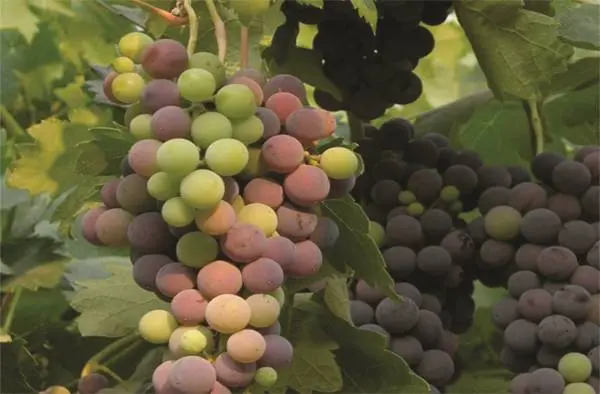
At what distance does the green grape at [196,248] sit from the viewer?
581 mm

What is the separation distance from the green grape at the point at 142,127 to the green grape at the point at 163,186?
0.03m

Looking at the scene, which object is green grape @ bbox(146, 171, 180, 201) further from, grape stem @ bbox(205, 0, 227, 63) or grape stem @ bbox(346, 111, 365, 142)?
grape stem @ bbox(346, 111, 365, 142)

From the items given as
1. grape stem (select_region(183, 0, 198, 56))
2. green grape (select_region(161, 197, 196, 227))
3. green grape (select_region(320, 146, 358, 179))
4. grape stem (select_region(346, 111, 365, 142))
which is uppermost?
grape stem (select_region(183, 0, 198, 56))

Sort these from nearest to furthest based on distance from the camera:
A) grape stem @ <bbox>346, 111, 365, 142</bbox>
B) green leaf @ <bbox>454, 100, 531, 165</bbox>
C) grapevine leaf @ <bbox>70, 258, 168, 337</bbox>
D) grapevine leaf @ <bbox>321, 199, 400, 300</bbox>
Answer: grapevine leaf @ <bbox>321, 199, 400, 300</bbox> → grapevine leaf @ <bbox>70, 258, 168, 337</bbox> → grape stem @ <bbox>346, 111, 365, 142</bbox> → green leaf @ <bbox>454, 100, 531, 165</bbox>

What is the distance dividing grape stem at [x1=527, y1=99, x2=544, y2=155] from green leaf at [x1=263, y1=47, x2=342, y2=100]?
0.22 metres

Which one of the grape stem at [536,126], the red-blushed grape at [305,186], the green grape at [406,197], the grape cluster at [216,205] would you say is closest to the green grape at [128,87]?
the grape cluster at [216,205]

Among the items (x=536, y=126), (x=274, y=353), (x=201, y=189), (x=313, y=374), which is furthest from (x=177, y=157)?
(x=536, y=126)

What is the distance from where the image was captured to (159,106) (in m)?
0.60

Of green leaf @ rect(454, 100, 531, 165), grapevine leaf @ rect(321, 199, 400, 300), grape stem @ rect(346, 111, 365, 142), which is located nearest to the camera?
grapevine leaf @ rect(321, 199, 400, 300)

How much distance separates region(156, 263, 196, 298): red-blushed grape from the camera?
0.58 metres

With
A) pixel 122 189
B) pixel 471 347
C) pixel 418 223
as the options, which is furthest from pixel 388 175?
pixel 122 189

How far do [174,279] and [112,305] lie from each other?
234 mm

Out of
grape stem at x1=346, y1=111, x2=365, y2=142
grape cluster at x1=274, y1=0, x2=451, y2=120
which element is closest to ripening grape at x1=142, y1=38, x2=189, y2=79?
grape cluster at x1=274, y1=0, x2=451, y2=120

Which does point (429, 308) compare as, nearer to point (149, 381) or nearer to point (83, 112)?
point (149, 381)
